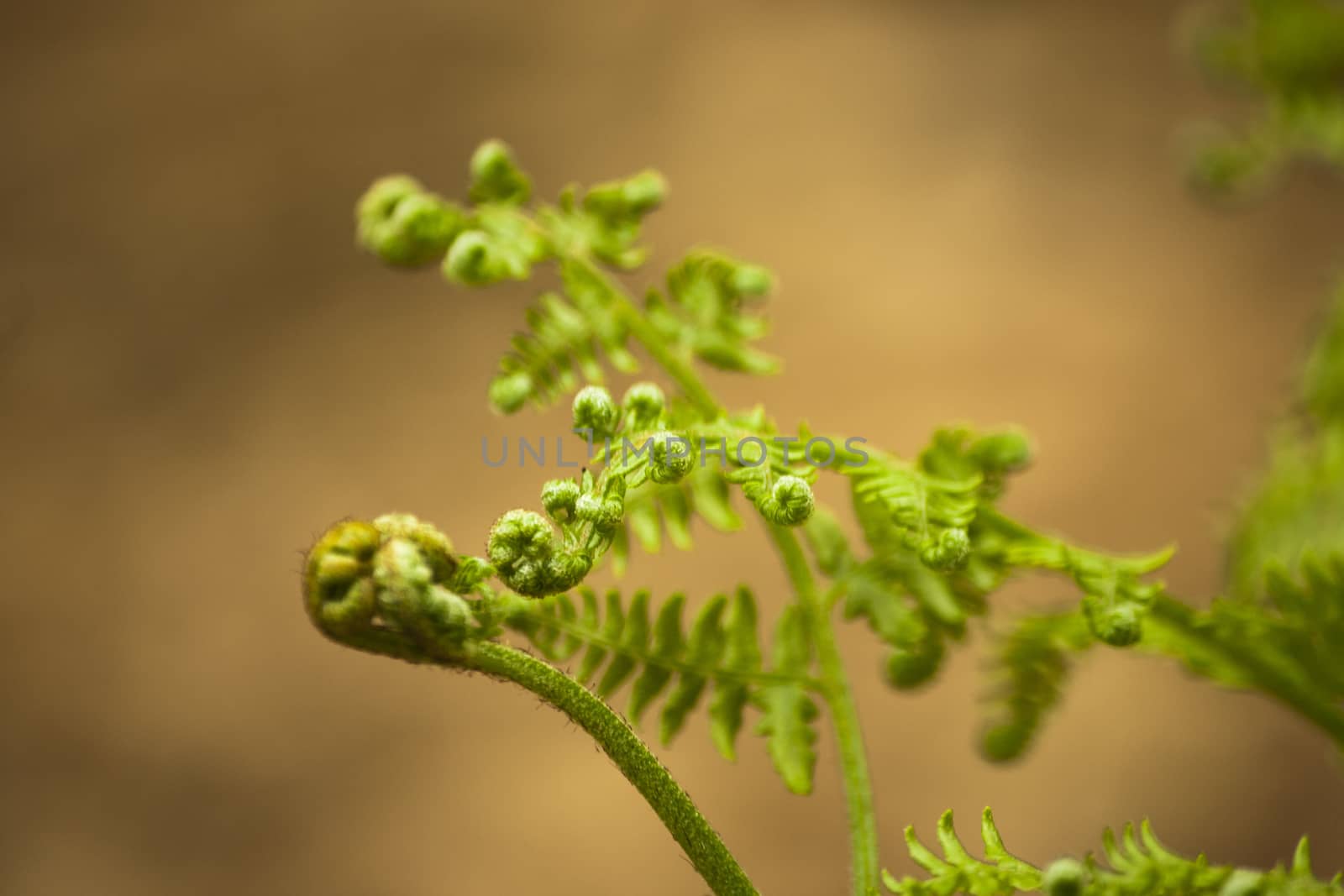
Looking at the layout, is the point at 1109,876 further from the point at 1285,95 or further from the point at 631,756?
the point at 1285,95

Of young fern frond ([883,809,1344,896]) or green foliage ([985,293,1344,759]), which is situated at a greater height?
green foliage ([985,293,1344,759])

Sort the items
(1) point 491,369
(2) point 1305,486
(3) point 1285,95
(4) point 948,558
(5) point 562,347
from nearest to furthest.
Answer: (4) point 948,558 → (5) point 562,347 → (2) point 1305,486 → (3) point 1285,95 → (1) point 491,369

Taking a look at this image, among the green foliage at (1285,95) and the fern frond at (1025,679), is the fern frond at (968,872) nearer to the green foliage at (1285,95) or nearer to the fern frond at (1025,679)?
the fern frond at (1025,679)

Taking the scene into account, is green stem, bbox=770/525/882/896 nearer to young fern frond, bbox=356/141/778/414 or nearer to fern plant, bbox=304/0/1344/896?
fern plant, bbox=304/0/1344/896

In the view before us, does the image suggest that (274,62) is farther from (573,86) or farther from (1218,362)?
(1218,362)

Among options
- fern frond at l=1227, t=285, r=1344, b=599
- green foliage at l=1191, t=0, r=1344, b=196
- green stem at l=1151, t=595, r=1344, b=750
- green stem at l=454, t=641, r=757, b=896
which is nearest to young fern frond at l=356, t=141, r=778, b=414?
green stem at l=454, t=641, r=757, b=896

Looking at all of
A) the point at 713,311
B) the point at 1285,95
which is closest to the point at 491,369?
the point at 1285,95

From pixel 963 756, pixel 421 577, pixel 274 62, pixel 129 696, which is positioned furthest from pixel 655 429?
pixel 274 62
